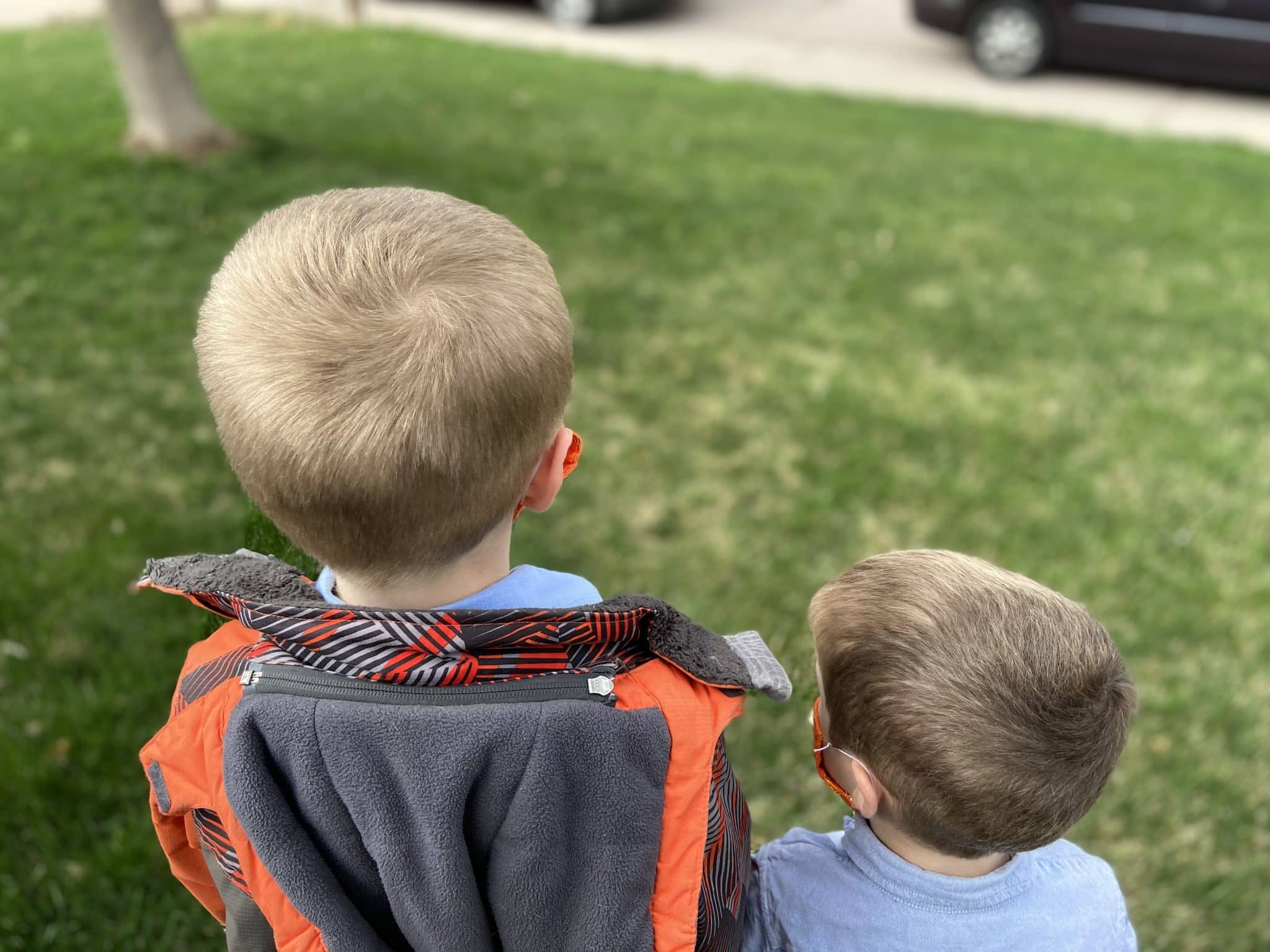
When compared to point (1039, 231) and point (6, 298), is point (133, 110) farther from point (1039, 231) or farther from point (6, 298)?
point (1039, 231)

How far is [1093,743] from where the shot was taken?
1.25 meters

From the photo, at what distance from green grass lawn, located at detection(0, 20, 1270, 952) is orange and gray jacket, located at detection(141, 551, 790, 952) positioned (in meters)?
0.60

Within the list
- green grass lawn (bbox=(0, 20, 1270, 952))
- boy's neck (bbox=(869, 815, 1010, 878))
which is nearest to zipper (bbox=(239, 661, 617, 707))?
boy's neck (bbox=(869, 815, 1010, 878))

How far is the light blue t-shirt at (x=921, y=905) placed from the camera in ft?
4.33

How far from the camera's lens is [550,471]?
1153 mm

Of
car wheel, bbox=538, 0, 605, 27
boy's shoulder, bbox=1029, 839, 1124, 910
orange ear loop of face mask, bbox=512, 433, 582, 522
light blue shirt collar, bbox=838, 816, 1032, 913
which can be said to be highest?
orange ear loop of face mask, bbox=512, 433, 582, 522

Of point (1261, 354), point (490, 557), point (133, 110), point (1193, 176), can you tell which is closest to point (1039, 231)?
point (1261, 354)

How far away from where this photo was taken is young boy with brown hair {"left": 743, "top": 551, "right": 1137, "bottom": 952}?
1.23 metres

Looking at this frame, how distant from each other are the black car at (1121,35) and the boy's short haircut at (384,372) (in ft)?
32.8

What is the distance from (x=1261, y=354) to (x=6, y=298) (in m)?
5.39

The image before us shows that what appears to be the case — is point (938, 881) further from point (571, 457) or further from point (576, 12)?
point (576, 12)

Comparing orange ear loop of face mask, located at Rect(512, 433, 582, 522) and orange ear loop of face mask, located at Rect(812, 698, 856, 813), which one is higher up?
orange ear loop of face mask, located at Rect(512, 433, 582, 522)

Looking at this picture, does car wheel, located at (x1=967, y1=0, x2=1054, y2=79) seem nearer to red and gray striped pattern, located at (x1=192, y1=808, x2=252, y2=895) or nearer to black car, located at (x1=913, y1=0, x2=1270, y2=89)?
black car, located at (x1=913, y1=0, x2=1270, y2=89)

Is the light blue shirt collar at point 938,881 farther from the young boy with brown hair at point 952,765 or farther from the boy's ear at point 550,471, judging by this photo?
the boy's ear at point 550,471
